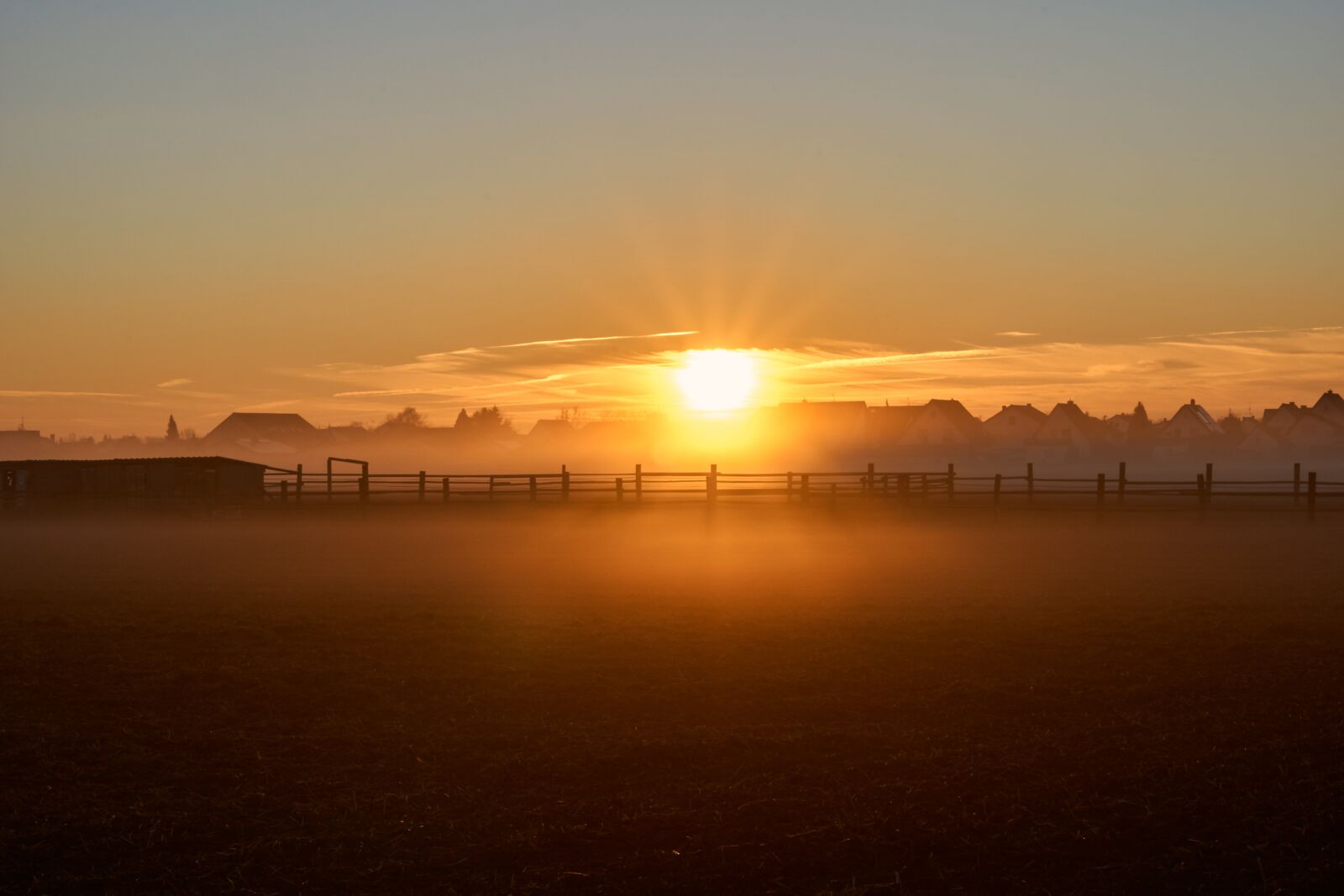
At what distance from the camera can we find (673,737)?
9.41 meters

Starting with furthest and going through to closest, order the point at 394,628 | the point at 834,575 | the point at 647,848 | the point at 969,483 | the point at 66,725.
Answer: the point at 969,483
the point at 834,575
the point at 394,628
the point at 66,725
the point at 647,848

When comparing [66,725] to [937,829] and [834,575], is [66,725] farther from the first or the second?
[834,575]

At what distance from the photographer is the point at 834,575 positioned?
20.9 m

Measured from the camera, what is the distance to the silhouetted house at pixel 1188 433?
137 meters

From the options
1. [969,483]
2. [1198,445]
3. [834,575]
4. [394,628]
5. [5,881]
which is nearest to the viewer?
[5,881]

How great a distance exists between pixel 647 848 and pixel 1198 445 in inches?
5572

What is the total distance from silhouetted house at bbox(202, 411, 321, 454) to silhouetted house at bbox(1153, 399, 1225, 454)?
9929cm

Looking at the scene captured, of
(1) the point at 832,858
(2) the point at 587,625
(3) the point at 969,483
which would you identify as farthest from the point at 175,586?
(3) the point at 969,483

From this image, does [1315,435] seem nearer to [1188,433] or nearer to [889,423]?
[1188,433]

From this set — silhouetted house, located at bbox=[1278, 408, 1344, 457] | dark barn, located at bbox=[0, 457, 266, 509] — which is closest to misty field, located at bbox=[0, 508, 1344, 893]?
dark barn, located at bbox=[0, 457, 266, 509]

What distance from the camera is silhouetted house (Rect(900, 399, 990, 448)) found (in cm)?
11981

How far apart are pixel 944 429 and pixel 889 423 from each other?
8.16 metres

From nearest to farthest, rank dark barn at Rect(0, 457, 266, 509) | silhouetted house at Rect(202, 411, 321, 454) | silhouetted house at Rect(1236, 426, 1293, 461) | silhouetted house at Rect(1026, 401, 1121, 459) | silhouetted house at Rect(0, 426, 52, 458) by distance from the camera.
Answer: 1. dark barn at Rect(0, 457, 266, 509)
2. silhouetted house at Rect(1026, 401, 1121, 459)
3. silhouetted house at Rect(1236, 426, 1293, 461)
4. silhouetted house at Rect(202, 411, 321, 454)
5. silhouetted house at Rect(0, 426, 52, 458)

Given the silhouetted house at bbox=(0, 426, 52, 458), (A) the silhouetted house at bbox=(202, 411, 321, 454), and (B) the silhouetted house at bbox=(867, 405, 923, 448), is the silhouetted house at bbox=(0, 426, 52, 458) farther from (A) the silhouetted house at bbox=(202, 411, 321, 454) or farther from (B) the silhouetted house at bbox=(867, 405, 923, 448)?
(B) the silhouetted house at bbox=(867, 405, 923, 448)
